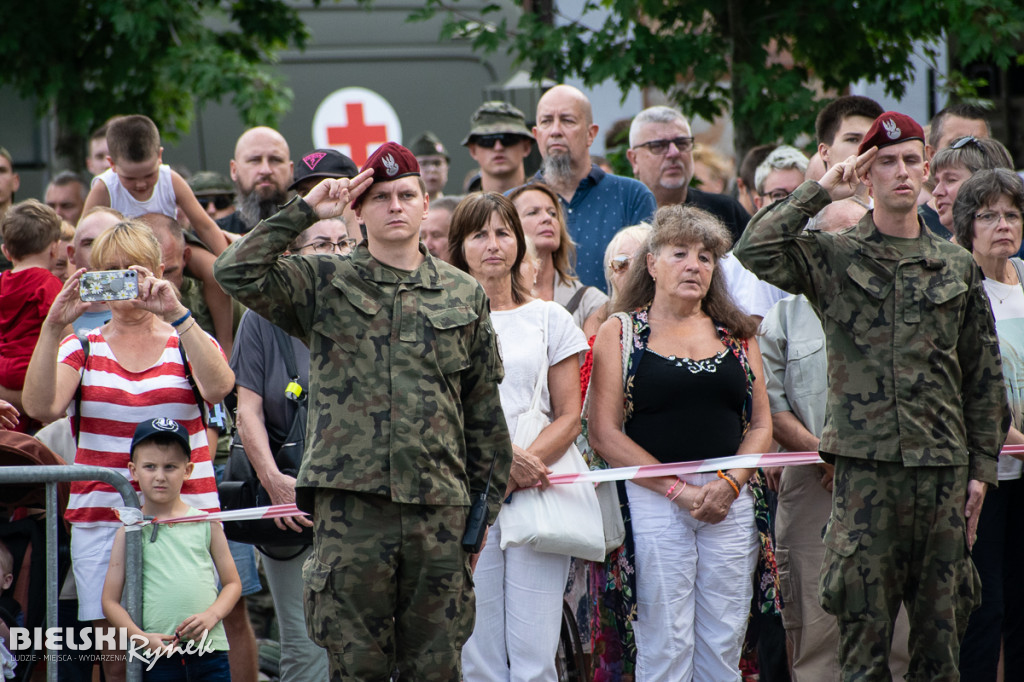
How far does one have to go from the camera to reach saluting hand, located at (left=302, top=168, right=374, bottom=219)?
154 inches

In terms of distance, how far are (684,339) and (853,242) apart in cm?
91

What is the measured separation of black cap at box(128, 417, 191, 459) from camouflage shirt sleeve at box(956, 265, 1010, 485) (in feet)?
9.59

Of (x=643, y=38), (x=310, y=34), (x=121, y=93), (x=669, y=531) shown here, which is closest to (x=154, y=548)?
(x=669, y=531)

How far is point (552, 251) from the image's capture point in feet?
19.2

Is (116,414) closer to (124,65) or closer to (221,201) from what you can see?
(221,201)

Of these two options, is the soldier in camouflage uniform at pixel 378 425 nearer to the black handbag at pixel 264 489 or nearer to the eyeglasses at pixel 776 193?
the black handbag at pixel 264 489

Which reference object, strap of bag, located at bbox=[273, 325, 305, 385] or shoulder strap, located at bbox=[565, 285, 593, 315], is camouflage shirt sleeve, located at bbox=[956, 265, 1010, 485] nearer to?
shoulder strap, located at bbox=[565, 285, 593, 315]

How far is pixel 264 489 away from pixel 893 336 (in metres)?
2.48

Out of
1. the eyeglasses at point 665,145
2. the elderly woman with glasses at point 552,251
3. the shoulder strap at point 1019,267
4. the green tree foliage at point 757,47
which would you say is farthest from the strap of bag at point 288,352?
the green tree foliage at point 757,47

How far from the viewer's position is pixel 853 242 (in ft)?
14.1

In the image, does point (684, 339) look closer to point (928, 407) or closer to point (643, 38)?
point (928, 407)

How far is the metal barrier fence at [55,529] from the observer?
13.9ft

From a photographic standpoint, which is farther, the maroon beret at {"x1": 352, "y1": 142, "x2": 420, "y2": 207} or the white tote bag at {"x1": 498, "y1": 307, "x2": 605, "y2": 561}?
the white tote bag at {"x1": 498, "y1": 307, "x2": 605, "y2": 561}

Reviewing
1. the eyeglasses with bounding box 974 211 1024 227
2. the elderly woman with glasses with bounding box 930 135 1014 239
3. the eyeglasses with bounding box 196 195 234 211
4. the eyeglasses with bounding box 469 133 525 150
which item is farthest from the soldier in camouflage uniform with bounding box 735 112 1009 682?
the eyeglasses with bounding box 196 195 234 211
